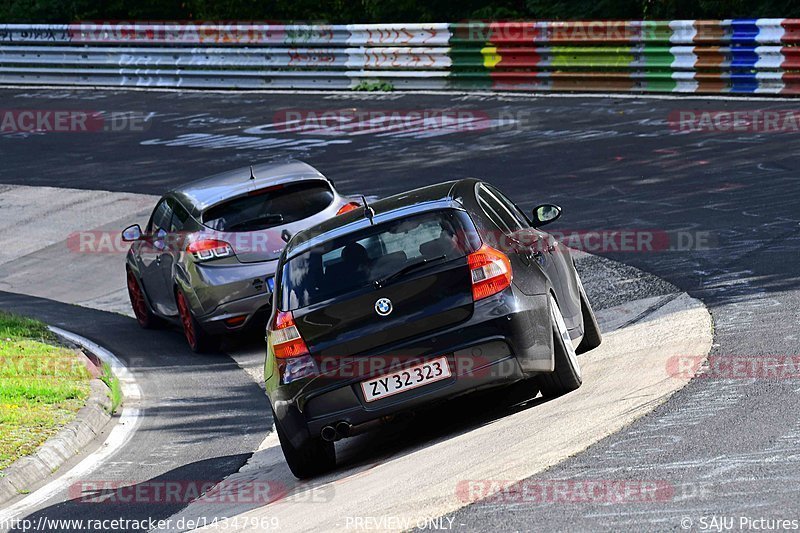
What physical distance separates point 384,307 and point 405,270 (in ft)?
0.90

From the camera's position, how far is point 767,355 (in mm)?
8570

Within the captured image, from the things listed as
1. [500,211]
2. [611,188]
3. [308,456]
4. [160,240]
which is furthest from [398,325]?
[611,188]

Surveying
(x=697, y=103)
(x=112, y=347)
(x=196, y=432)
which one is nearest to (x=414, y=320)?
(x=196, y=432)

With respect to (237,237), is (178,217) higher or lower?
higher

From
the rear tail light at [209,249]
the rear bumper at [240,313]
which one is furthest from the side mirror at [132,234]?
the rear bumper at [240,313]

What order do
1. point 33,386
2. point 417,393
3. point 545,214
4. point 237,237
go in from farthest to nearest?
1. point 237,237
2. point 33,386
3. point 545,214
4. point 417,393

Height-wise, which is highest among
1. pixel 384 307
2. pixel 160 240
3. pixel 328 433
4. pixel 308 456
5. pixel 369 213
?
pixel 369 213

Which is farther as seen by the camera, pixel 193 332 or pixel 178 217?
pixel 178 217

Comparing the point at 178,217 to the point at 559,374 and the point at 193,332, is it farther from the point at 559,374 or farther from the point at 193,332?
the point at 559,374

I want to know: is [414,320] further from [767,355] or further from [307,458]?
[767,355]

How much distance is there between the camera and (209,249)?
1239 cm

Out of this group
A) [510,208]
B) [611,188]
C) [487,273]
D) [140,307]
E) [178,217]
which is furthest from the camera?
[611,188]

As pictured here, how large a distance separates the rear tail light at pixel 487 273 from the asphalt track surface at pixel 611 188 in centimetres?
118

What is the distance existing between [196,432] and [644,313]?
3.76 metres
